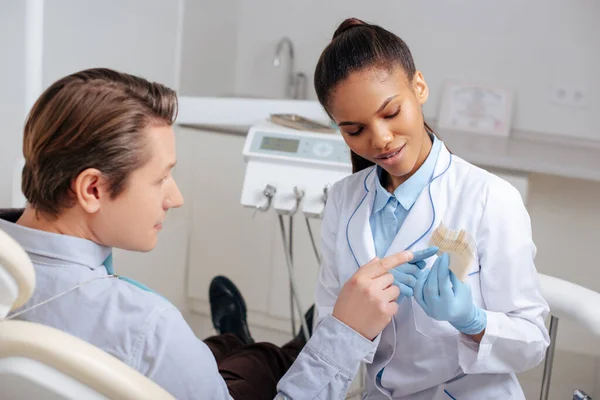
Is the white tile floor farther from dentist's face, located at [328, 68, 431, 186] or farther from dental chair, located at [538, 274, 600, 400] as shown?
dentist's face, located at [328, 68, 431, 186]

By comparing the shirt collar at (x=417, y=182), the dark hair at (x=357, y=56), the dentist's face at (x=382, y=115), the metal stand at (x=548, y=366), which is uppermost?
the dark hair at (x=357, y=56)

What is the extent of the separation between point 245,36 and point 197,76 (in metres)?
0.43

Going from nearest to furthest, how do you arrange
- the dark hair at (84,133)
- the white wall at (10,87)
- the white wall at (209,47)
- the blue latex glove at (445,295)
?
the dark hair at (84,133)
the blue latex glove at (445,295)
the white wall at (10,87)
the white wall at (209,47)

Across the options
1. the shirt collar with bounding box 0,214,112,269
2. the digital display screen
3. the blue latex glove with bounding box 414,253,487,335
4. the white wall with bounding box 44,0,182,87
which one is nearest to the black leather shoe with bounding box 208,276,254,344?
the digital display screen

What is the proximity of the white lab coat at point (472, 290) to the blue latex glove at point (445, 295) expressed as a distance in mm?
87

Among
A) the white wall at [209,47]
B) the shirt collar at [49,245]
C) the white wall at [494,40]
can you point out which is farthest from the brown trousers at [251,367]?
the white wall at [494,40]

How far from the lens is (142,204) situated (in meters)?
1.16

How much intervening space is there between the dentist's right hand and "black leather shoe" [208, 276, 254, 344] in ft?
3.58

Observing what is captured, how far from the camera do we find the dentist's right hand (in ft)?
4.23

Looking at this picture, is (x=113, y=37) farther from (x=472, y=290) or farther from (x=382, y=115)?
(x=472, y=290)

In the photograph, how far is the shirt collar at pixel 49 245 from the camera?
1113mm

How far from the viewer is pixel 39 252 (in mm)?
1118

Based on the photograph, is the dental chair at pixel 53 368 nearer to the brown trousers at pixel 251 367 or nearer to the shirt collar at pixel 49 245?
the shirt collar at pixel 49 245

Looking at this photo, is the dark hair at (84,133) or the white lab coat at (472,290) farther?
the white lab coat at (472,290)
